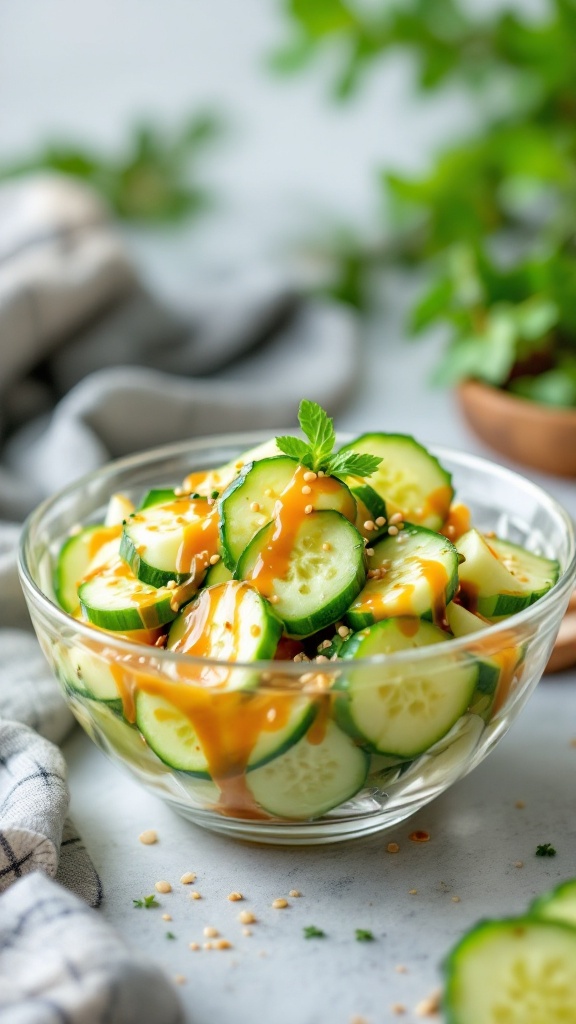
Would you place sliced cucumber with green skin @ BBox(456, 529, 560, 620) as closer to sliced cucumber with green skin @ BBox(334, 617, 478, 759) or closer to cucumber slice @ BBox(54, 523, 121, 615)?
sliced cucumber with green skin @ BBox(334, 617, 478, 759)

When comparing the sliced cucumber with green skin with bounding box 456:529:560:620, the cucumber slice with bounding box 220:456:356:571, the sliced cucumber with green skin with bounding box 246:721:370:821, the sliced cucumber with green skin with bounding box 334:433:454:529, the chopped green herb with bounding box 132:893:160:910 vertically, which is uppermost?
the cucumber slice with bounding box 220:456:356:571

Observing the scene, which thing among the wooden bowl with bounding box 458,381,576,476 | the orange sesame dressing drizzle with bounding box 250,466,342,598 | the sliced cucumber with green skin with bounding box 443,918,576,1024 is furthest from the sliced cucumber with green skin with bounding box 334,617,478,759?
the wooden bowl with bounding box 458,381,576,476

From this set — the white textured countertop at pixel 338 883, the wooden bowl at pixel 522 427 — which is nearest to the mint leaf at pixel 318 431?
the white textured countertop at pixel 338 883

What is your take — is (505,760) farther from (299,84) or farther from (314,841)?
(299,84)

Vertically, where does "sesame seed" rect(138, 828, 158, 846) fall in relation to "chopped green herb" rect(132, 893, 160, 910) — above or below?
below

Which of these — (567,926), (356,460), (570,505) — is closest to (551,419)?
(570,505)

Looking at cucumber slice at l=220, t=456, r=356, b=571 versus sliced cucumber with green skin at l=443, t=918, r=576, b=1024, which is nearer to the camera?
sliced cucumber with green skin at l=443, t=918, r=576, b=1024

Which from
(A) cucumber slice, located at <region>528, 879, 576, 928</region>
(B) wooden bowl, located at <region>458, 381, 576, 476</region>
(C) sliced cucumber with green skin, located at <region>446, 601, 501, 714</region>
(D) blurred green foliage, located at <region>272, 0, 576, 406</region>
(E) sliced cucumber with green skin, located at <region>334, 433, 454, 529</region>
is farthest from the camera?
(D) blurred green foliage, located at <region>272, 0, 576, 406</region>
